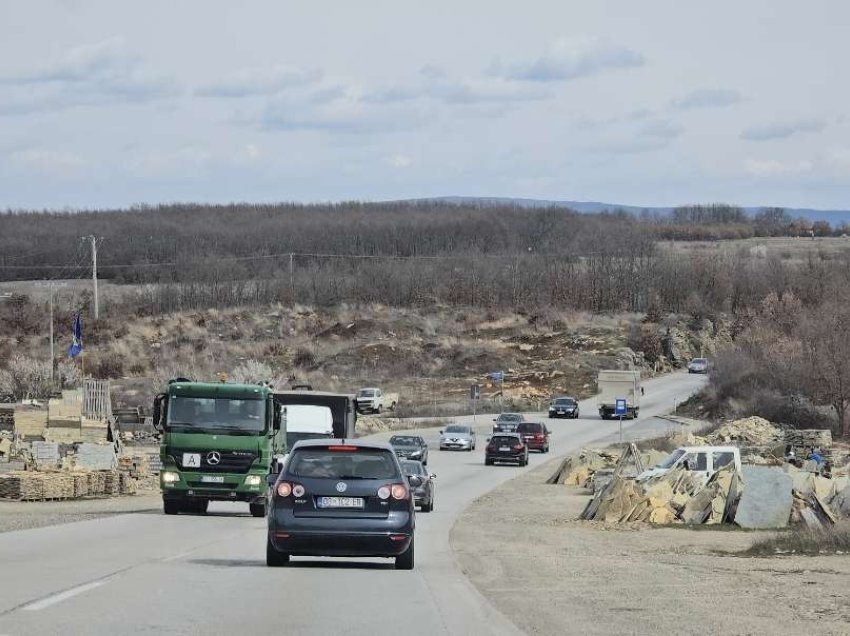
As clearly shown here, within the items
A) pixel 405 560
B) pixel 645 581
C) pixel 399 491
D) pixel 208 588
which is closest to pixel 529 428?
pixel 645 581

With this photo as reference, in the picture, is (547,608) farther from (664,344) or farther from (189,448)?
(664,344)

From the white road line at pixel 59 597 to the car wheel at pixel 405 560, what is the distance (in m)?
4.03

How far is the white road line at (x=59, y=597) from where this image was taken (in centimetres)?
1241

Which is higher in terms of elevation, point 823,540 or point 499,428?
point 823,540

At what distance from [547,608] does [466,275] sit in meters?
171

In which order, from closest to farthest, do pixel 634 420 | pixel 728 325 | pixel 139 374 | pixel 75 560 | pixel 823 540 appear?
pixel 75 560 → pixel 823 540 → pixel 634 420 → pixel 139 374 → pixel 728 325

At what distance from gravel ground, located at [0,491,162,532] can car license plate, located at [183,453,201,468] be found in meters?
2.53

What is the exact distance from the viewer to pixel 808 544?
2308 cm

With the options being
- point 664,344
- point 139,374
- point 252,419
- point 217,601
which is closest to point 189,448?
point 252,419

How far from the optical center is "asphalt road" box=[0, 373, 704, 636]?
1177 centimetres

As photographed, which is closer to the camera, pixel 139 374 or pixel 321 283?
pixel 139 374

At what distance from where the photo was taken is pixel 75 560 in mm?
18047

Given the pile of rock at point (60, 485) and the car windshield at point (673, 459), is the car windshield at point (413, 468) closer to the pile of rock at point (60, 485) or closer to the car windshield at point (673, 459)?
the car windshield at point (673, 459)

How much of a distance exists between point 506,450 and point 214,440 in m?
31.4
